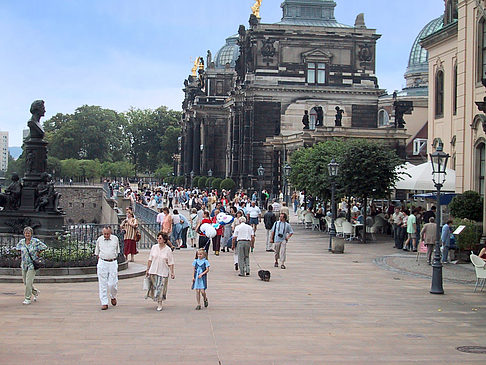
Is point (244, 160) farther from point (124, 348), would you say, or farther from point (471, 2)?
point (124, 348)

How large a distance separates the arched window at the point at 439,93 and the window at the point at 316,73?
45.8m

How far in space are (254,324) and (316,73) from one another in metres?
73.1

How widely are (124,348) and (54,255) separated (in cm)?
887

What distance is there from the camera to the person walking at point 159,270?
52.6ft

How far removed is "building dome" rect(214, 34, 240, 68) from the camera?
126562 millimetres

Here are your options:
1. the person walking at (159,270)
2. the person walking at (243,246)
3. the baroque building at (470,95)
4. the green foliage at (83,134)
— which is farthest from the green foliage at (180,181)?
the person walking at (159,270)

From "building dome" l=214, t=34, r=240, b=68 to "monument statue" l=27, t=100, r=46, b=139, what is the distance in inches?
3843

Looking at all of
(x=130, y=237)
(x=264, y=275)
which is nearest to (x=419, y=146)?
(x=130, y=237)

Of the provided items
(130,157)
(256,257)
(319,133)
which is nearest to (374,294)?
(256,257)

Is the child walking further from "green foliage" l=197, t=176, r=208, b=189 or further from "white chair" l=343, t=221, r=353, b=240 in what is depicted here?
"green foliage" l=197, t=176, r=208, b=189

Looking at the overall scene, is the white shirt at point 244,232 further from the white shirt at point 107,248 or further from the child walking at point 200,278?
the white shirt at point 107,248

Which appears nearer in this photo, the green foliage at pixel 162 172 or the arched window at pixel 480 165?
the arched window at pixel 480 165

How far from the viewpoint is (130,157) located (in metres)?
172

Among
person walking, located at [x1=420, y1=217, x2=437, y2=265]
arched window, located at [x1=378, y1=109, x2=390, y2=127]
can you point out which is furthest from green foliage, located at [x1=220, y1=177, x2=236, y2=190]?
person walking, located at [x1=420, y1=217, x2=437, y2=265]
